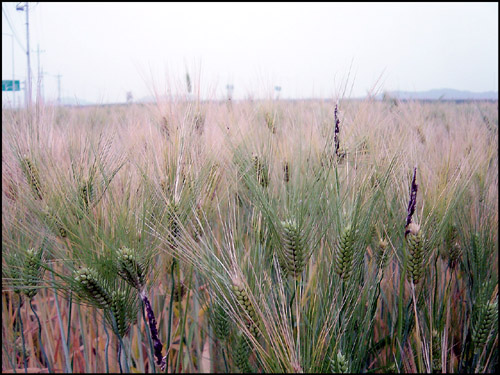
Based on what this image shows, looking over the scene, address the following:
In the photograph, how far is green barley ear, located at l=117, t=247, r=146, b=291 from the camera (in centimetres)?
81

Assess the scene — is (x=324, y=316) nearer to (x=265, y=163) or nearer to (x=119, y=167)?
(x=265, y=163)

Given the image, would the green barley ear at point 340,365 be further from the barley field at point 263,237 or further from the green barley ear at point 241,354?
the green barley ear at point 241,354

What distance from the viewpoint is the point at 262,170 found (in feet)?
3.55

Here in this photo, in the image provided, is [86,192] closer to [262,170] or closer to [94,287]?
[94,287]

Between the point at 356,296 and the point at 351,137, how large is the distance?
0.53m

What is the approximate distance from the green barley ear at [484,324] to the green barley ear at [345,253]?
50 centimetres

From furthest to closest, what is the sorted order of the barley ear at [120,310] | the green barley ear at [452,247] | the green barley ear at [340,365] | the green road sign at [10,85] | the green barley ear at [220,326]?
the green road sign at [10,85] → the green barley ear at [452,247] → the green barley ear at [220,326] → the barley ear at [120,310] → the green barley ear at [340,365]

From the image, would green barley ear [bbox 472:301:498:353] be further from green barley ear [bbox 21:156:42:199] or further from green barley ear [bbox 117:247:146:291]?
green barley ear [bbox 21:156:42:199]

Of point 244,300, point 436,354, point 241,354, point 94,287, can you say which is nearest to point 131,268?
point 94,287

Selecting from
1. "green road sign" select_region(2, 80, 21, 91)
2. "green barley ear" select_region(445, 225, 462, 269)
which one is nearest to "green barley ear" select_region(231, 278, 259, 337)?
"green barley ear" select_region(445, 225, 462, 269)

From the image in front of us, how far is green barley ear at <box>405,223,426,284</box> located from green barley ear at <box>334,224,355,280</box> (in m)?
0.17

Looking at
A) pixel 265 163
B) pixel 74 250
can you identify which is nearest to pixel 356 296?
pixel 265 163

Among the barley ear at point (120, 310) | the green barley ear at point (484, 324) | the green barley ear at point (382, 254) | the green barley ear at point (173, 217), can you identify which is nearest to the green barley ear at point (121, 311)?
the barley ear at point (120, 310)

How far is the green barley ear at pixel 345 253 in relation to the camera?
793mm
